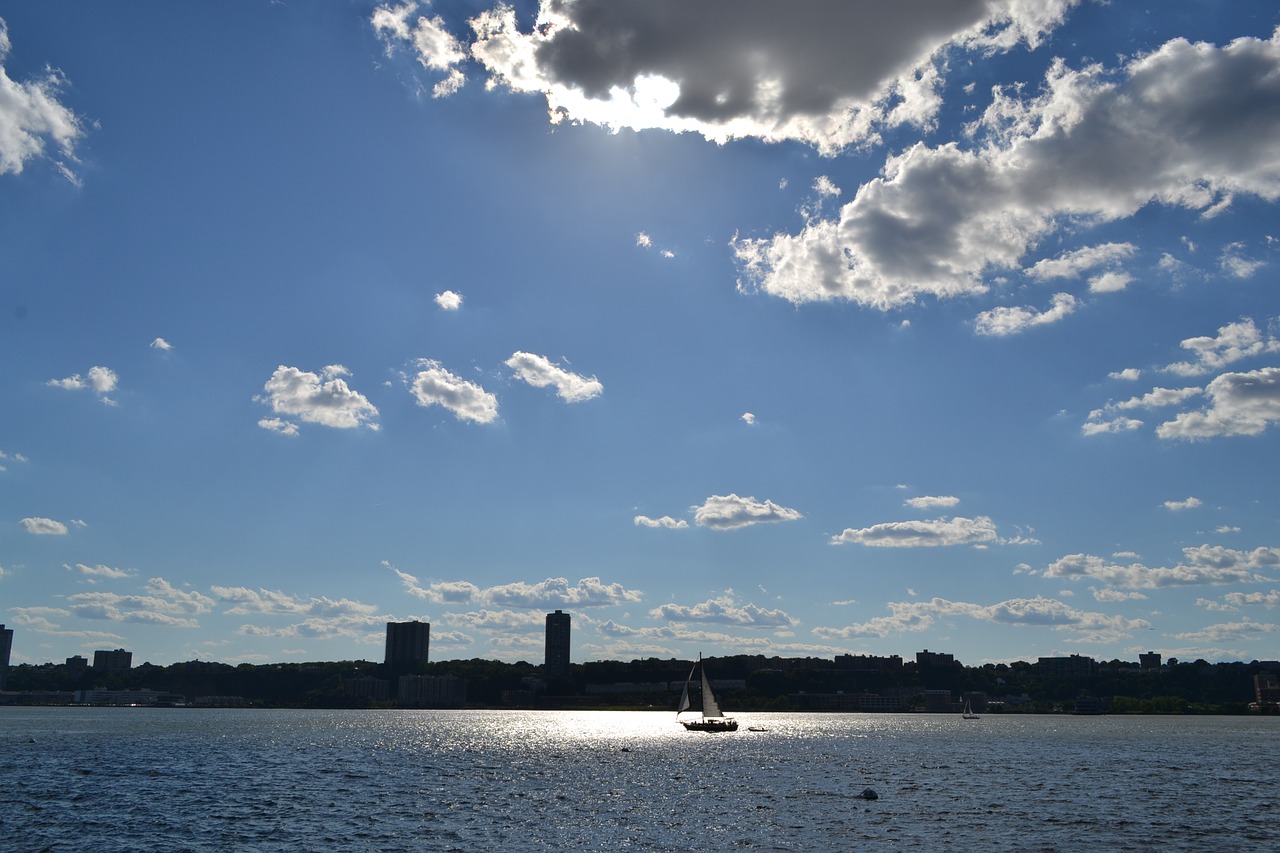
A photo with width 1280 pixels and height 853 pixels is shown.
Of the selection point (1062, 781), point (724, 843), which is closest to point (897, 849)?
point (724, 843)

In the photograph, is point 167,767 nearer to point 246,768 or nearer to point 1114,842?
point 246,768

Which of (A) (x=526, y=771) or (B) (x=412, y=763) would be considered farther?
(B) (x=412, y=763)

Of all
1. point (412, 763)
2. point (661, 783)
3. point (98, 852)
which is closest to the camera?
point (98, 852)

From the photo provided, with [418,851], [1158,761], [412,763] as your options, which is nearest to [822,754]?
[1158,761]

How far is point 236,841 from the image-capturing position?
78375 millimetres

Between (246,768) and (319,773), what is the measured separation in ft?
48.9

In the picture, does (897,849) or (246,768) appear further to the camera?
(246,768)

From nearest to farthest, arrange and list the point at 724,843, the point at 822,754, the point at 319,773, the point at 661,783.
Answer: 1. the point at 724,843
2. the point at 661,783
3. the point at 319,773
4. the point at 822,754

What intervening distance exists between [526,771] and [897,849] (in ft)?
270

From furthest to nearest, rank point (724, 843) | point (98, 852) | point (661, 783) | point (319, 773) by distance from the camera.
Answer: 1. point (319, 773)
2. point (661, 783)
3. point (724, 843)
4. point (98, 852)

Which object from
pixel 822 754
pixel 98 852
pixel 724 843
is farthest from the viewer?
pixel 822 754

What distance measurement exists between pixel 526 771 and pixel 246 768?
39851 millimetres

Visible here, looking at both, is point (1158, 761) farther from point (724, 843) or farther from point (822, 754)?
point (724, 843)

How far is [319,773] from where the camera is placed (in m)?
139
